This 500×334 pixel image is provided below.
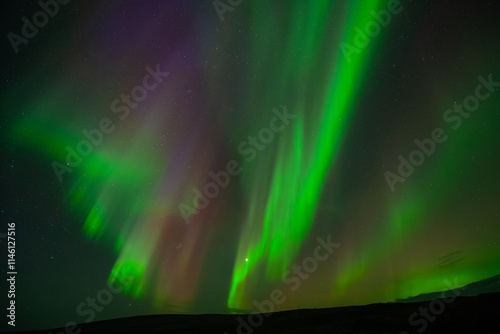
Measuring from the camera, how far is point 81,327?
3023 cm

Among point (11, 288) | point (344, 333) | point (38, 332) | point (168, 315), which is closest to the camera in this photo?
point (344, 333)

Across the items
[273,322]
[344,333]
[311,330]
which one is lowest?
[273,322]

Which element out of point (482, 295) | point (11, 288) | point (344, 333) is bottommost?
point (482, 295)

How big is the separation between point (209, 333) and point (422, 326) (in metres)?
13.0

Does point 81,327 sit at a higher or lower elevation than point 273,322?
higher

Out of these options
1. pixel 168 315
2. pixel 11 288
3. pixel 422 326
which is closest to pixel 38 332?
pixel 168 315

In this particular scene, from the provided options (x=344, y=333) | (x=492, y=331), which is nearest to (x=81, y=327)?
(x=344, y=333)

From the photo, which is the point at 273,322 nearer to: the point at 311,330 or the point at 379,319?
the point at 311,330

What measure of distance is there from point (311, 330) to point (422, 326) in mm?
6107

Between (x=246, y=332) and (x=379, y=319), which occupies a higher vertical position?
(x=246, y=332)

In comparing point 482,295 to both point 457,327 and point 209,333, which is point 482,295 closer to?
point 457,327

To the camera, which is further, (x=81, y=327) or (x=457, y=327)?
(x=81, y=327)

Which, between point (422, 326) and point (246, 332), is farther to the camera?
point (246, 332)

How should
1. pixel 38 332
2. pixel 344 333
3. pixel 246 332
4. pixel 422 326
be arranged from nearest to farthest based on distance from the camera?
Answer: pixel 422 326 < pixel 344 333 < pixel 246 332 < pixel 38 332
